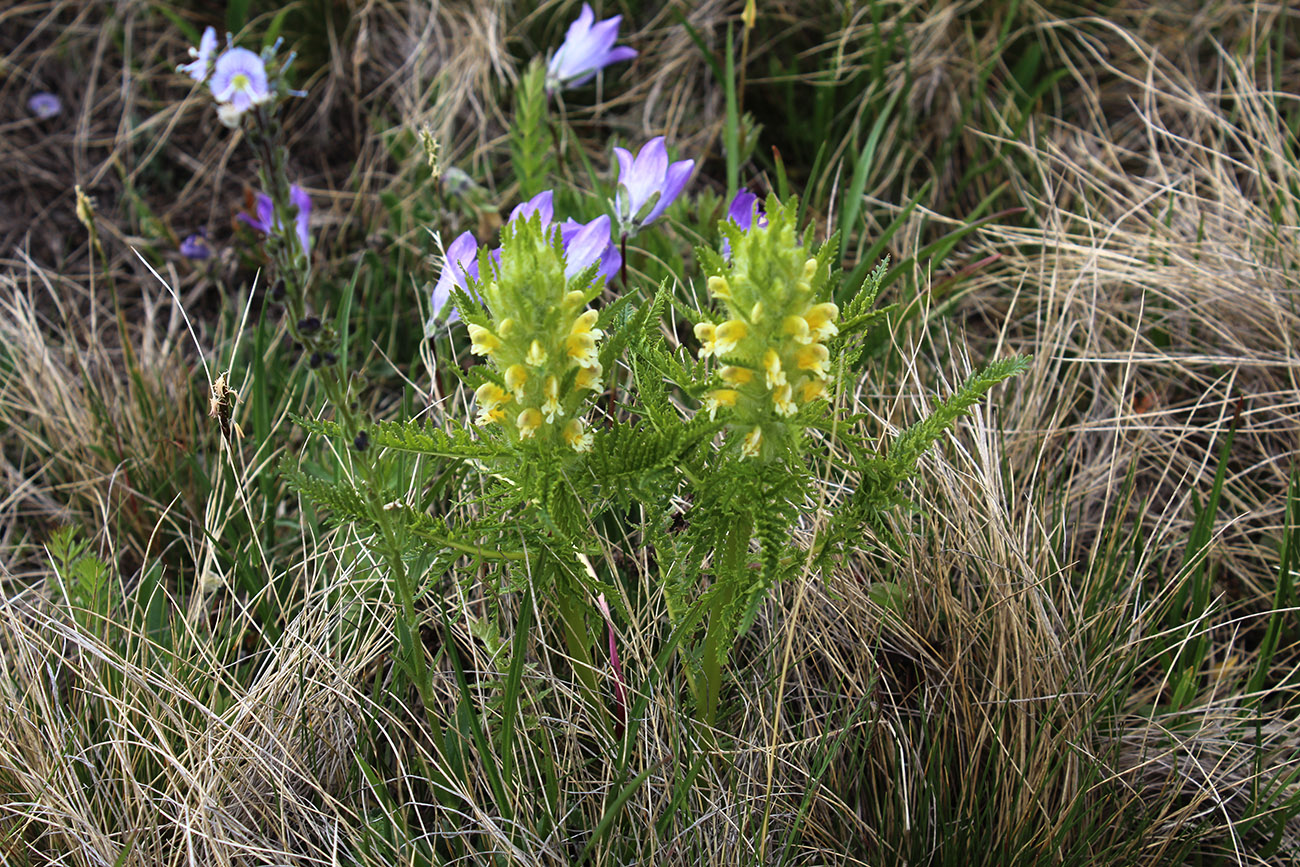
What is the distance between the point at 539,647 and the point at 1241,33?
2765 mm

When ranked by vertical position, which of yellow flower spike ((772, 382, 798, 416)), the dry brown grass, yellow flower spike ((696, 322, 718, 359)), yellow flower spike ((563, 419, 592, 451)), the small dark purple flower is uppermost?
yellow flower spike ((696, 322, 718, 359))

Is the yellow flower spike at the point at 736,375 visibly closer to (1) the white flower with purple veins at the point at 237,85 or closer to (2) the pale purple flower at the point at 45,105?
(1) the white flower with purple veins at the point at 237,85

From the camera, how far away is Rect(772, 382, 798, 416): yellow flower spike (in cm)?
104

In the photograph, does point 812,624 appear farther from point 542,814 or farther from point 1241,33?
point 1241,33

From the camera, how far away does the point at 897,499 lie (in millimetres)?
1163

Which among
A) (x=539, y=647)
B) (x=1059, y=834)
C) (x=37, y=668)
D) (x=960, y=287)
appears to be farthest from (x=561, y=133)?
(x=1059, y=834)

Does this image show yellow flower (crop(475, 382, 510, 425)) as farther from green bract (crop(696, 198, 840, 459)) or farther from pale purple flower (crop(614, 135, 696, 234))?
pale purple flower (crop(614, 135, 696, 234))

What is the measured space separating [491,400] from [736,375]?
0.87 feet

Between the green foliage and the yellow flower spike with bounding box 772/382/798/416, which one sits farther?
the green foliage

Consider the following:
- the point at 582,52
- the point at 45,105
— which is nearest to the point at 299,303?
the point at 582,52

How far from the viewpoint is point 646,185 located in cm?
185

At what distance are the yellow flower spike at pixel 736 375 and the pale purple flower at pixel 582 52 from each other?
1511 millimetres

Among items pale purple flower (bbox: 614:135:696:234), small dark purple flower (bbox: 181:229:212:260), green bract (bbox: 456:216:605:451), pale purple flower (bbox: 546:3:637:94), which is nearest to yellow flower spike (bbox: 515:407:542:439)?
green bract (bbox: 456:216:605:451)

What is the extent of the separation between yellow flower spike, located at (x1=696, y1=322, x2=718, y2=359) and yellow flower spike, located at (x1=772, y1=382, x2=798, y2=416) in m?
0.08
